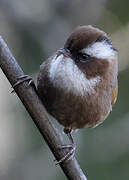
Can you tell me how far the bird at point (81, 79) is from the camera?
3281mm

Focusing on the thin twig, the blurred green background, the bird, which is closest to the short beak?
the bird

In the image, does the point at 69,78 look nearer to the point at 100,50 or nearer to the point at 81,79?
the point at 81,79

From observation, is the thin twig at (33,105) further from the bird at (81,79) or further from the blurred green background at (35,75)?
the blurred green background at (35,75)

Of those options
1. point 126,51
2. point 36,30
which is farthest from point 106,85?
point 36,30

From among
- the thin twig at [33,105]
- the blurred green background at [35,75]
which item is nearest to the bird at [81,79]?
the thin twig at [33,105]

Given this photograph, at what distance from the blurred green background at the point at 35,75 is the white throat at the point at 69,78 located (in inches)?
108

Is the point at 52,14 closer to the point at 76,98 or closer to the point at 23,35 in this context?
the point at 23,35

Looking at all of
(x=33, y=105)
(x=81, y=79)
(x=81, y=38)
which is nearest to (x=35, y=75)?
(x=81, y=79)

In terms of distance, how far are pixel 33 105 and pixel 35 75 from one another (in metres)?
3.43

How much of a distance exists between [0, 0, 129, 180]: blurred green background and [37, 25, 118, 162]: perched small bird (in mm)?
2550

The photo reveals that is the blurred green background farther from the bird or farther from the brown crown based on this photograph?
the brown crown

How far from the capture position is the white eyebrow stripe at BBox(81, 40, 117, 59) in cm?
330

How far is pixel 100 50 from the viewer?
3395mm

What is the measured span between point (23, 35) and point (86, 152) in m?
2.02
